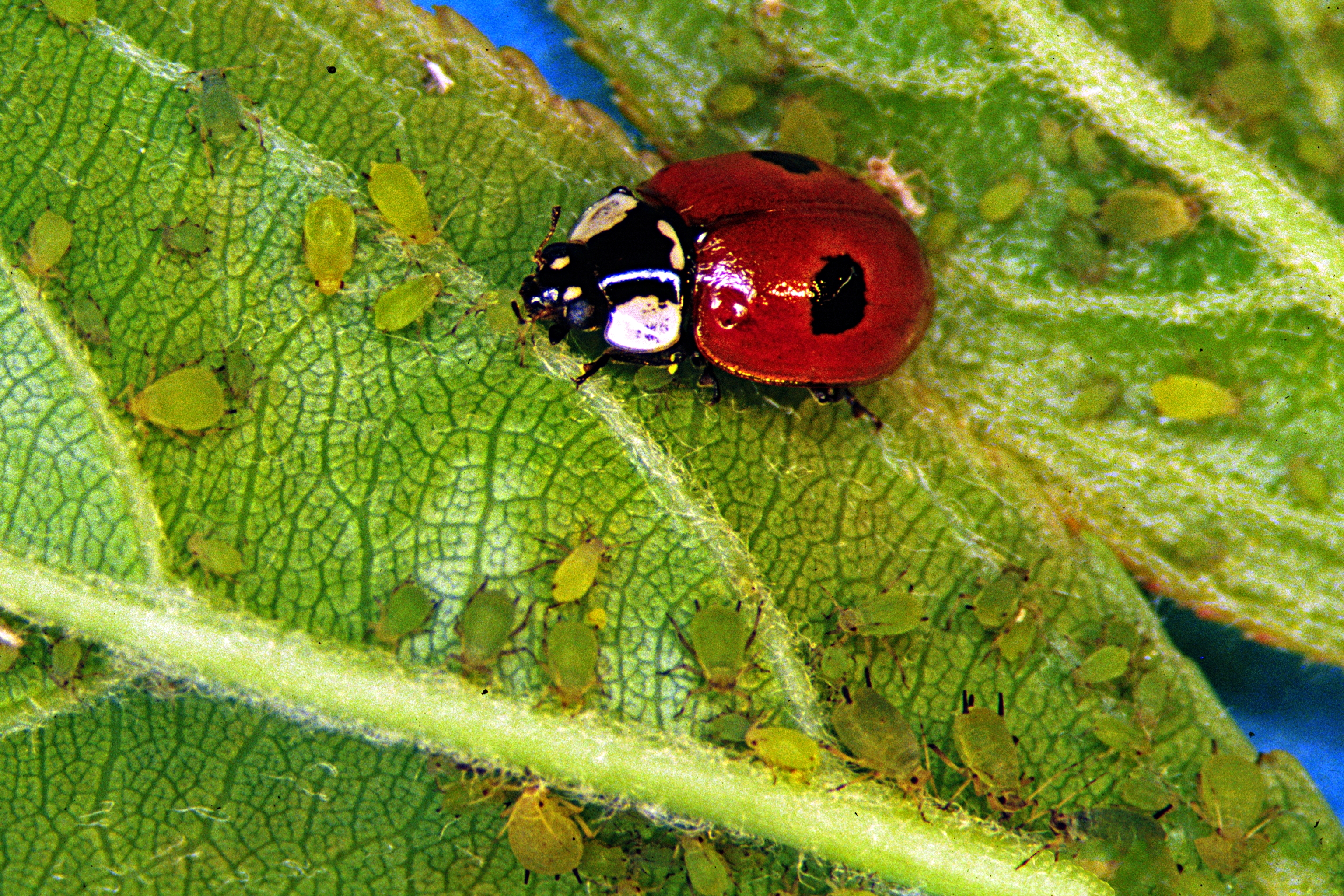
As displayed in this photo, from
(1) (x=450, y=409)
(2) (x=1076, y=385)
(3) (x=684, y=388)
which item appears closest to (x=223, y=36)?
(1) (x=450, y=409)

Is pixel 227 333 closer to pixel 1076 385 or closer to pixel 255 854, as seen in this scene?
pixel 255 854

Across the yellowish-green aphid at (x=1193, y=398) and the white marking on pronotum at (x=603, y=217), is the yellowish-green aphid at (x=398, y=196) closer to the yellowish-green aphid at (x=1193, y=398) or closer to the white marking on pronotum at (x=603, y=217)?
the white marking on pronotum at (x=603, y=217)

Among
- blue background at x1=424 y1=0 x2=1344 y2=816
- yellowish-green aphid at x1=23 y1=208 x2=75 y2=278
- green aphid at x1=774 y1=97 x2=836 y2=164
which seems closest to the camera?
yellowish-green aphid at x1=23 y1=208 x2=75 y2=278

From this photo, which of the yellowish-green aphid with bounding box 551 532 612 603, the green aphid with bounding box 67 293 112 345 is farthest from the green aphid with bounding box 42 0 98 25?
the yellowish-green aphid with bounding box 551 532 612 603

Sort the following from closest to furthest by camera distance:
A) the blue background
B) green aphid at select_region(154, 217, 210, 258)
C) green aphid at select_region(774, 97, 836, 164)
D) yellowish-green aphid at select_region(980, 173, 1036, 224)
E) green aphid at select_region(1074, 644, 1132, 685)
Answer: green aphid at select_region(154, 217, 210, 258)
green aphid at select_region(1074, 644, 1132, 685)
yellowish-green aphid at select_region(980, 173, 1036, 224)
green aphid at select_region(774, 97, 836, 164)
the blue background

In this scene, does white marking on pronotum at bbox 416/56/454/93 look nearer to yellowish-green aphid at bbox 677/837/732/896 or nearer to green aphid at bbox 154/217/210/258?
green aphid at bbox 154/217/210/258

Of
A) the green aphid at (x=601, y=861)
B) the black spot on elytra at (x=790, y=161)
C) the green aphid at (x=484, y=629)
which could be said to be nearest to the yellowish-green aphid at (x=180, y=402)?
the green aphid at (x=484, y=629)
